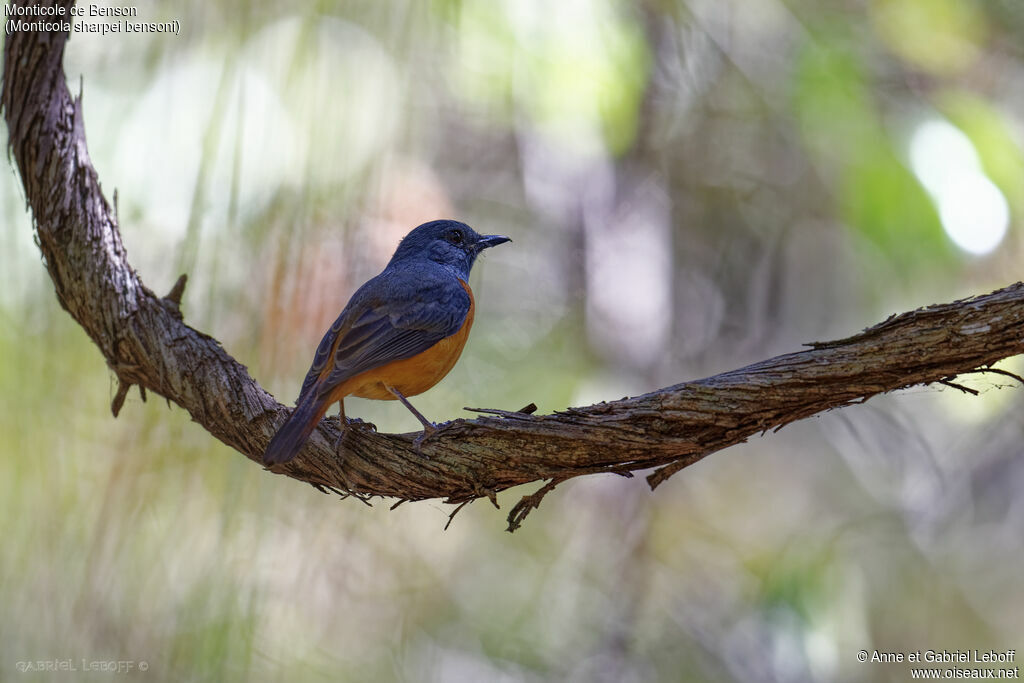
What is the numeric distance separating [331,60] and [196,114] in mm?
729

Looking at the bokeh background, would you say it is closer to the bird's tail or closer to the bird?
the bird

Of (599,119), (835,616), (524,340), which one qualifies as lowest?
(835,616)

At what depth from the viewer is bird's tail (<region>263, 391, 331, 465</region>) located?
2566mm

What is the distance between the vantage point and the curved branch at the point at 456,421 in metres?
2.07

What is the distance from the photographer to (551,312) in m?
5.60

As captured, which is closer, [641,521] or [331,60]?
[331,60]

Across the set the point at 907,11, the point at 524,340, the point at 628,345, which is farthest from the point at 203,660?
the point at 907,11

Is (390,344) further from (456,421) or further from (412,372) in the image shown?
(456,421)

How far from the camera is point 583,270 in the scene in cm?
566

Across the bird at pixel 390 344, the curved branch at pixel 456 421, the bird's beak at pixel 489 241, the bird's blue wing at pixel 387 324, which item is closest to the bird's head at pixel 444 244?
the bird's beak at pixel 489 241

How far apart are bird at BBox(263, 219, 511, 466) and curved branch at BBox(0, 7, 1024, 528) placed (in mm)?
150

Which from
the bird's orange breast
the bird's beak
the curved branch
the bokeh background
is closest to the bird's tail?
the curved branch

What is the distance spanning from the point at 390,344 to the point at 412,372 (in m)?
0.18

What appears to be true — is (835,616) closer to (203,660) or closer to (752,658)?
(752,658)
